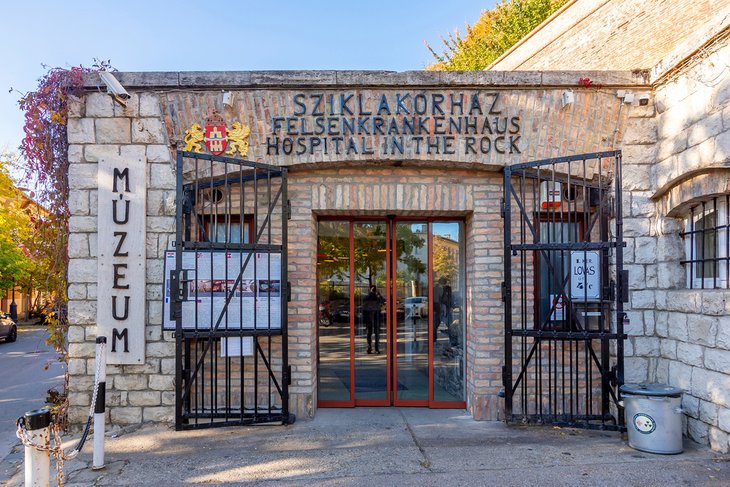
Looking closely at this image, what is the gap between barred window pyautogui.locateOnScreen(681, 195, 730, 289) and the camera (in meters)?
4.95

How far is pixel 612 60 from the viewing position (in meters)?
8.47

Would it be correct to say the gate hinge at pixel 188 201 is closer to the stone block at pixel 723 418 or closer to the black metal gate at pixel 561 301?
the black metal gate at pixel 561 301

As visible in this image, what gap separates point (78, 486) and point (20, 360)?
35.0ft

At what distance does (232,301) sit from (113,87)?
2.61m

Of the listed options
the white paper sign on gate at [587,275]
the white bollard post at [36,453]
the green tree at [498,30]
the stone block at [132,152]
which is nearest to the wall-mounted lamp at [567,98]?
the white paper sign on gate at [587,275]

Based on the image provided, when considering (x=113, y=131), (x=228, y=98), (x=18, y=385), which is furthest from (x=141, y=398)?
(x=18, y=385)

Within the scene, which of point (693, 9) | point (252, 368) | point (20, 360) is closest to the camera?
point (252, 368)

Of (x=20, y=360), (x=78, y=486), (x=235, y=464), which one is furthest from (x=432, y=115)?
(x=20, y=360)

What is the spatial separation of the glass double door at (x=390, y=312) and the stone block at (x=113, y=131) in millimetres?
2452

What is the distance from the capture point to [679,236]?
18.5ft

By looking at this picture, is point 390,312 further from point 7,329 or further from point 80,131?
point 7,329

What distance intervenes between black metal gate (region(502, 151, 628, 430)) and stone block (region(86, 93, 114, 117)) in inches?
176

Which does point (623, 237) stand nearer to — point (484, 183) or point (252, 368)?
point (484, 183)

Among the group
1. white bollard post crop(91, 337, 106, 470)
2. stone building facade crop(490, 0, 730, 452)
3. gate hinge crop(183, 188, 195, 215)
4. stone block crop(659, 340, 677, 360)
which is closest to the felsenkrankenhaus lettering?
stone building facade crop(490, 0, 730, 452)
